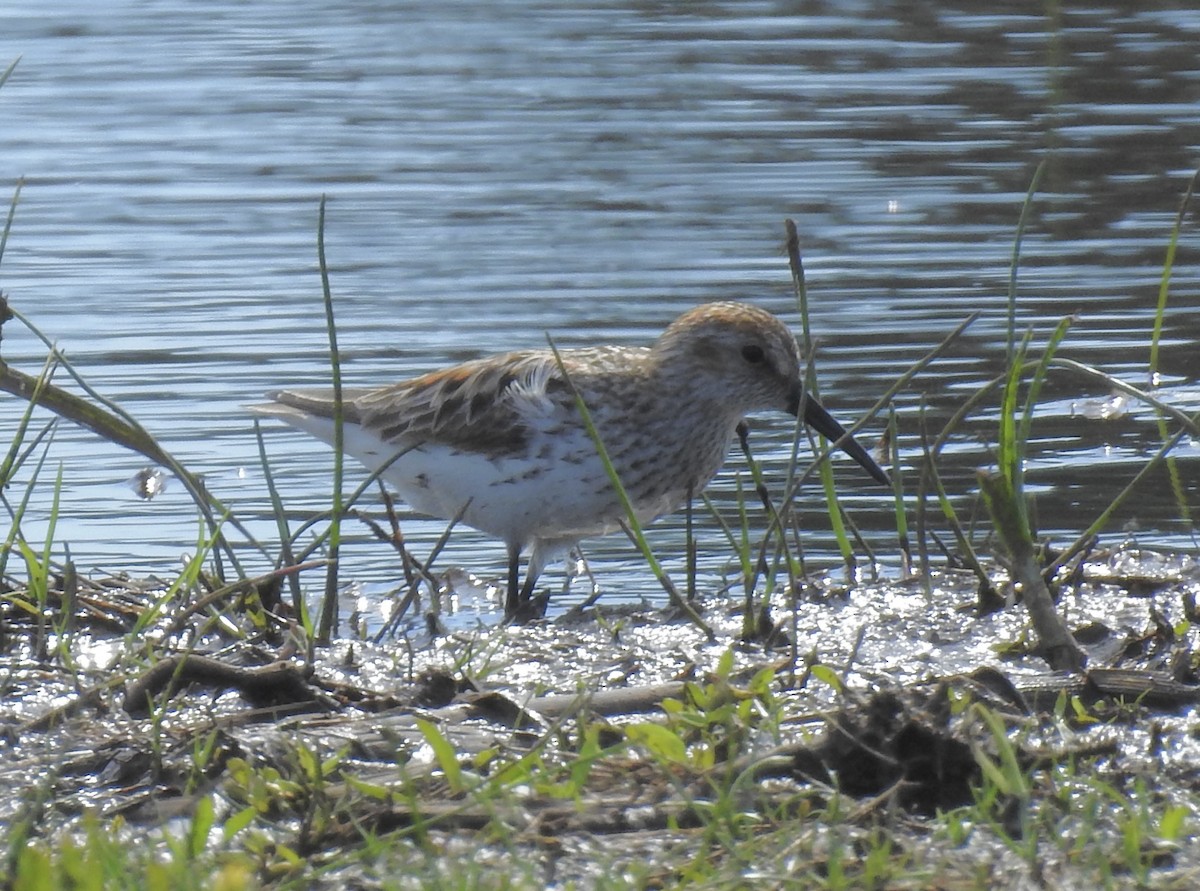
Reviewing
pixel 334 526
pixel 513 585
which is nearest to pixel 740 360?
pixel 513 585

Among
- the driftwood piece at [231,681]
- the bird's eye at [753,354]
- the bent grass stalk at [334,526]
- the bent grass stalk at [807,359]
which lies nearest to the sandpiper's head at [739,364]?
the bird's eye at [753,354]

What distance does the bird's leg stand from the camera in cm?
606

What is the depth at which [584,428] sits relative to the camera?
6.20 metres

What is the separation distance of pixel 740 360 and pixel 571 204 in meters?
4.82

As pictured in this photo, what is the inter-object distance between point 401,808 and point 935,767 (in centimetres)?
96

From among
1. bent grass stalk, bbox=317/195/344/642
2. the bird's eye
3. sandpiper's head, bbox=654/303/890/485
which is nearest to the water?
sandpiper's head, bbox=654/303/890/485

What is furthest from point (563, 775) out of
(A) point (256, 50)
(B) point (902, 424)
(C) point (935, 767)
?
(A) point (256, 50)

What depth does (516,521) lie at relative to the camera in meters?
6.21

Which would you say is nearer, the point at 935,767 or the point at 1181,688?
the point at 935,767

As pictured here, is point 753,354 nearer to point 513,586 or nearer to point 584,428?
point 584,428

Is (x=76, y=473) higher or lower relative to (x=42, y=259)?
lower

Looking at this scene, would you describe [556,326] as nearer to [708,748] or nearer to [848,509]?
[848,509]

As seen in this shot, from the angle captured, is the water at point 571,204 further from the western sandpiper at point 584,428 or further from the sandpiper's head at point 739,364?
the sandpiper's head at point 739,364

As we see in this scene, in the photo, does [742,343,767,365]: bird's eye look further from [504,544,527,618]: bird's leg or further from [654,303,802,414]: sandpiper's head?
[504,544,527,618]: bird's leg
